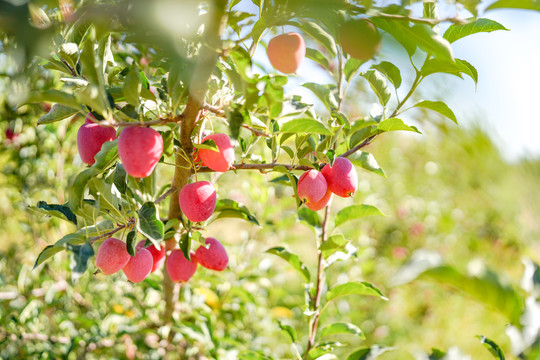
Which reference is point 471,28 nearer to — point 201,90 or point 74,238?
point 201,90

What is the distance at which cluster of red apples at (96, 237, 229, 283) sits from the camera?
19.1 inches

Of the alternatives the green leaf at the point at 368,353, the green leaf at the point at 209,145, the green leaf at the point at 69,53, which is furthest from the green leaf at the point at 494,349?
the green leaf at the point at 69,53

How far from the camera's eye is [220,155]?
1.54 ft

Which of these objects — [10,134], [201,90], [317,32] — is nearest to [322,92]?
[317,32]

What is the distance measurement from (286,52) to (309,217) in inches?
13.0

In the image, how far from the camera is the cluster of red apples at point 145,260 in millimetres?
486

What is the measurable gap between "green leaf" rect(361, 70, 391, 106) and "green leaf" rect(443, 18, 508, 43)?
0.10m

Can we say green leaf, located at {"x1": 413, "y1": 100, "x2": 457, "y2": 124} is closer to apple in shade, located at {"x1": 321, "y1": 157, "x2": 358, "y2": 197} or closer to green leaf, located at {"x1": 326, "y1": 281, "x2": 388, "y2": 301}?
apple in shade, located at {"x1": 321, "y1": 157, "x2": 358, "y2": 197}

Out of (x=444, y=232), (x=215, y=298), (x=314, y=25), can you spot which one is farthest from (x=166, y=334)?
(x=444, y=232)

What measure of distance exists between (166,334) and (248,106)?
23.5 inches

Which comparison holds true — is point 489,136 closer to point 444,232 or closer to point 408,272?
point 408,272

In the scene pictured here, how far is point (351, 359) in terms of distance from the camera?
58 cm

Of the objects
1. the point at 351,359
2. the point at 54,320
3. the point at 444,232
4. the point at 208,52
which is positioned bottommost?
the point at 444,232

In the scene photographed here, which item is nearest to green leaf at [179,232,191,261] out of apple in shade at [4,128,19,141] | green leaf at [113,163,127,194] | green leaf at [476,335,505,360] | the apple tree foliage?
the apple tree foliage
